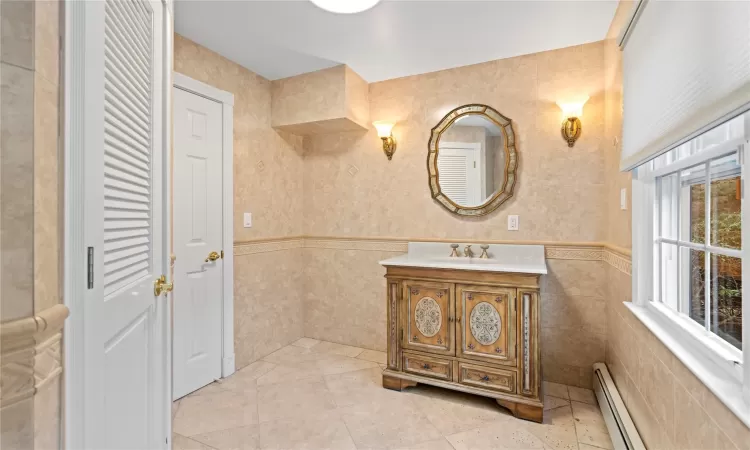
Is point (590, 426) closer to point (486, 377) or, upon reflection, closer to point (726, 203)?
point (486, 377)

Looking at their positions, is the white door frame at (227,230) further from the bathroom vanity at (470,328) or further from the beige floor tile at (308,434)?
the bathroom vanity at (470,328)

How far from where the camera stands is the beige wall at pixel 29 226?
0.64 meters

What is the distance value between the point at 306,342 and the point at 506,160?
2.38 metres

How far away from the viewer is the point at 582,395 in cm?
243

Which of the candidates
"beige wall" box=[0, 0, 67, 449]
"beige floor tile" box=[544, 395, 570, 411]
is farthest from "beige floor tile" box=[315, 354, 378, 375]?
"beige wall" box=[0, 0, 67, 449]

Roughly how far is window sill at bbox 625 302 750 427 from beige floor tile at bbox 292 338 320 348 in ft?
8.50

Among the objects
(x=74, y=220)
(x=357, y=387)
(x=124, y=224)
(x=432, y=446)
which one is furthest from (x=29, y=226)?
(x=357, y=387)

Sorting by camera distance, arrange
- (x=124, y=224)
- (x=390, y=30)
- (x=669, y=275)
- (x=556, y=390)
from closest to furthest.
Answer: (x=124, y=224) → (x=669, y=275) → (x=390, y=30) → (x=556, y=390)

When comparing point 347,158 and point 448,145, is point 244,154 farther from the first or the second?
point 448,145

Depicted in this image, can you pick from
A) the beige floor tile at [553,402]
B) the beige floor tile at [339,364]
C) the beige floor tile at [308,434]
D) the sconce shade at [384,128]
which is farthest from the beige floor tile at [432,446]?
the sconce shade at [384,128]

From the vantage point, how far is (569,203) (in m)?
2.59

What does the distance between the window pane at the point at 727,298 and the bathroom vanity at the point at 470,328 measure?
934mm

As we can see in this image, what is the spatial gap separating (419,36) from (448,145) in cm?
85

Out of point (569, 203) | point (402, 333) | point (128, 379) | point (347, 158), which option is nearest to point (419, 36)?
point (347, 158)
